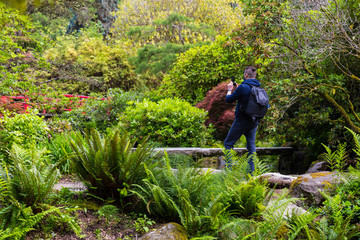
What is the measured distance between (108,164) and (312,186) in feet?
8.37

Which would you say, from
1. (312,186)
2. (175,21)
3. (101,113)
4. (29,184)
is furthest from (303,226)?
(175,21)

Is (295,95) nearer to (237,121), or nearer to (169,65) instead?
(237,121)

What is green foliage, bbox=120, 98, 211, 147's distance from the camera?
286 inches

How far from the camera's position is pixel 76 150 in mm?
3535

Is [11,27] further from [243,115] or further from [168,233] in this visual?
[168,233]

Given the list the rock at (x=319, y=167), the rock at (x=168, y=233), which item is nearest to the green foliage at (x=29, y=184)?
the rock at (x=168, y=233)

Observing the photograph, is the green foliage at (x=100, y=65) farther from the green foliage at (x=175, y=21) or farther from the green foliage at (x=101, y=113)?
the green foliage at (x=101, y=113)

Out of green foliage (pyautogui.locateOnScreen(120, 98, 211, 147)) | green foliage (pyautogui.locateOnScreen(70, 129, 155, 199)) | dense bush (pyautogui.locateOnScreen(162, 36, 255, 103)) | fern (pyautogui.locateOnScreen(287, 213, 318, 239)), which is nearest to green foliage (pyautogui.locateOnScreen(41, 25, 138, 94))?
dense bush (pyautogui.locateOnScreen(162, 36, 255, 103))

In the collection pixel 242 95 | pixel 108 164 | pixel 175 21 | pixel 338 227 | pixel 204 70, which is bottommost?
pixel 338 227

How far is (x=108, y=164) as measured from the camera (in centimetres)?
359

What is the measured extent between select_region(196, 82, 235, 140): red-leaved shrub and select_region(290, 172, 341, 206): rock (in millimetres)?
4287

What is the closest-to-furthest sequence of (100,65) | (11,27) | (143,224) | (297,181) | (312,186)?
(143,224), (312,186), (297,181), (11,27), (100,65)

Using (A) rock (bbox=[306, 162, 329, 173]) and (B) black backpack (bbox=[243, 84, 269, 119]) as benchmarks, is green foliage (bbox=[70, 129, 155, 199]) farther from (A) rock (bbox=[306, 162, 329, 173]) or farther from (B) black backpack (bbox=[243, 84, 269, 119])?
(A) rock (bbox=[306, 162, 329, 173])

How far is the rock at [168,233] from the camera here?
121 inches
